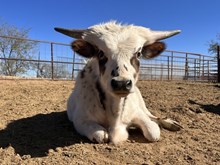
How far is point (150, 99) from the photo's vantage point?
7.82 metres

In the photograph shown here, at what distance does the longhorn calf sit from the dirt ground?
0.20 meters

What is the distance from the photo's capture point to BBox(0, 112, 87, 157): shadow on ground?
409cm

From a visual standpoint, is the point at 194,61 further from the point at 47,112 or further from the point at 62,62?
the point at 47,112

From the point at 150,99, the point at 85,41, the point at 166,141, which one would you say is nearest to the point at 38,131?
the point at 85,41

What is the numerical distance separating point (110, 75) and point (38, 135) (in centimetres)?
146

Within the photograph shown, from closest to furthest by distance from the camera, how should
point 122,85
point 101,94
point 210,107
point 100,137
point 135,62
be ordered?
point 122,85, point 100,137, point 135,62, point 101,94, point 210,107

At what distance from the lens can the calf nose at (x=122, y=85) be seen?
3.84 meters

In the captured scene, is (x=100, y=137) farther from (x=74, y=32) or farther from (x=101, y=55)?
(x=74, y=32)

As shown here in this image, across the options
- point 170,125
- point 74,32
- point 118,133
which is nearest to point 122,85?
point 118,133

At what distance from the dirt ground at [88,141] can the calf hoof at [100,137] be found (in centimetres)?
9

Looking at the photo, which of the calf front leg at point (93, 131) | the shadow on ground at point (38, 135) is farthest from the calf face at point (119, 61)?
the shadow on ground at point (38, 135)

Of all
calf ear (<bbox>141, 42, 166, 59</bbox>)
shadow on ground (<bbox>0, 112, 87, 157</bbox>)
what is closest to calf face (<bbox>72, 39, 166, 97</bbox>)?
calf ear (<bbox>141, 42, 166, 59</bbox>)

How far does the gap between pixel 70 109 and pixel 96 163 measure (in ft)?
7.47

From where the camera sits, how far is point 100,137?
14.2ft
